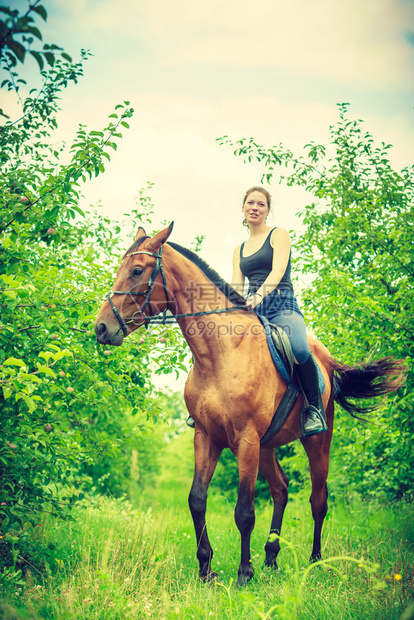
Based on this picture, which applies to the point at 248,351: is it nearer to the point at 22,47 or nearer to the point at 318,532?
the point at 318,532

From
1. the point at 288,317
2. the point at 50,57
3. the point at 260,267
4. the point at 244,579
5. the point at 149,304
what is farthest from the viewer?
the point at 260,267

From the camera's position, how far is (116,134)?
4.10 meters

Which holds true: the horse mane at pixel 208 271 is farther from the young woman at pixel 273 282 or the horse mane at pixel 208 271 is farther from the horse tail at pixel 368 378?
the horse tail at pixel 368 378

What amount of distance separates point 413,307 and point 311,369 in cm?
198

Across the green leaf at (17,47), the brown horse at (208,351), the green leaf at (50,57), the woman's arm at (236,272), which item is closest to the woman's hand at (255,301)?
the brown horse at (208,351)

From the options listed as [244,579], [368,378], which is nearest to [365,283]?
[368,378]

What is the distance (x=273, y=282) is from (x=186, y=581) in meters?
2.83

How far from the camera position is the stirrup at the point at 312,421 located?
4.74 meters

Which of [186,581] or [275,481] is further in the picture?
[275,481]

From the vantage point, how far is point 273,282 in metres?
4.63

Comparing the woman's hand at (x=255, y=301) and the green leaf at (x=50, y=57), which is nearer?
the green leaf at (x=50, y=57)

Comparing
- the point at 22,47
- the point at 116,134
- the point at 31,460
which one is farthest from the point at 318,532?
the point at 22,47

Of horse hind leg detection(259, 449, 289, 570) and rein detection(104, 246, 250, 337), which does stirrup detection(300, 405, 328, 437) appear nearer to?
horse hind leg detection(259, 449, 289, 570)

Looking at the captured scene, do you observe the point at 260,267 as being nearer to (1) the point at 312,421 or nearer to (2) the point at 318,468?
(1) the point at 312,421
